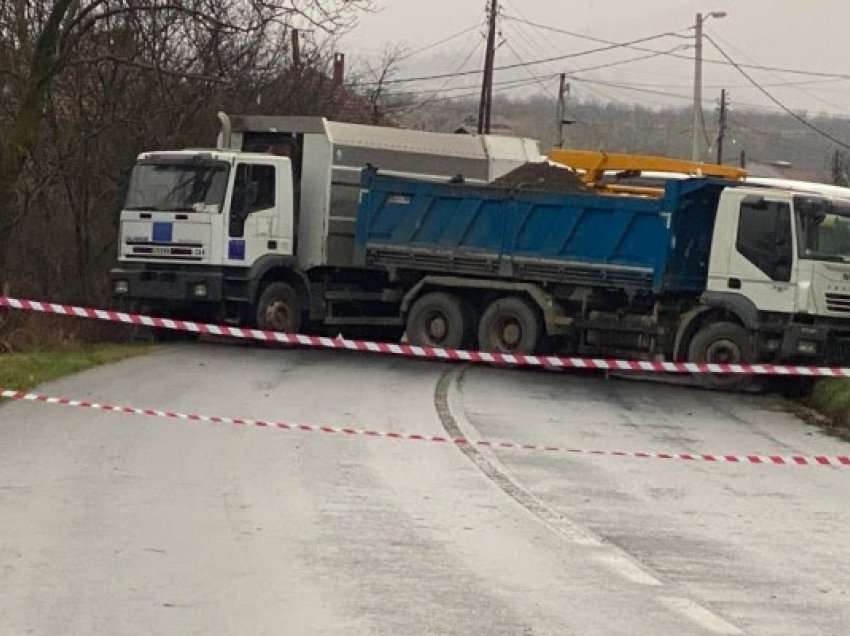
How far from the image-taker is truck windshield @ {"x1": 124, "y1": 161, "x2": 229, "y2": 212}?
23.1m

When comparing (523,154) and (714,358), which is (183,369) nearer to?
(714,358)

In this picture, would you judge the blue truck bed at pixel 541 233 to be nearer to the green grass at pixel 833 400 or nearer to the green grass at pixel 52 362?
the green grass at pixel 833 400

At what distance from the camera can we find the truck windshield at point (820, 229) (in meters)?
20.1

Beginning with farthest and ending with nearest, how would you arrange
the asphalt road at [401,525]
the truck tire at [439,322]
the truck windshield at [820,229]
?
the truck tire at [439,322] → the truck windshield at [820,229] → the asphalt road at [401,525]

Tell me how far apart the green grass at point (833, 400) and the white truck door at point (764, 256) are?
3.76ft

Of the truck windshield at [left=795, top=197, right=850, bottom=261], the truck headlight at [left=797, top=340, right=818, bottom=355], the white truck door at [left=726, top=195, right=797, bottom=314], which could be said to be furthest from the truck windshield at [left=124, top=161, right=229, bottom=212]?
the truck headlight at [left=797, top=340, right=818, bottom=355]

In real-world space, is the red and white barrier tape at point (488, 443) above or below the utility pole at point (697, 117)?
below

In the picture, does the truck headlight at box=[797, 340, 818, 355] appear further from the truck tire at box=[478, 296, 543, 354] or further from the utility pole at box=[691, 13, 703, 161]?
the utility pole at box=[691, 13, 703, 161]

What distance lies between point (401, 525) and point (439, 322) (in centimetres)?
1344

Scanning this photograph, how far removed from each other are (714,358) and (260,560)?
12965 mm

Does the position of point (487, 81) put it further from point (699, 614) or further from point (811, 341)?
point (699, 614)

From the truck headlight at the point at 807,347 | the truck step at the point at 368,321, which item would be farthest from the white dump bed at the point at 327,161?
the truck headlight at the point at 807,347

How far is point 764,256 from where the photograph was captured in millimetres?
20234

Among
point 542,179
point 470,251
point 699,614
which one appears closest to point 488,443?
point 699,614
